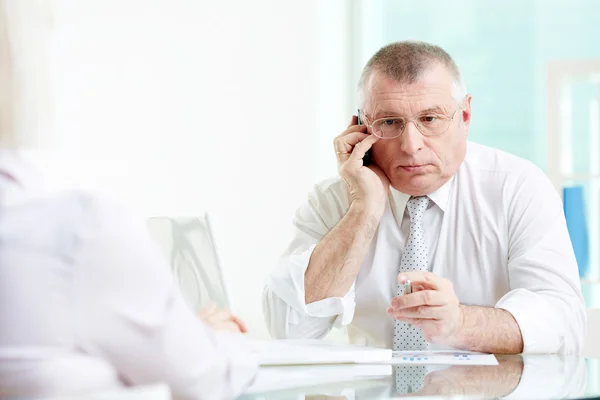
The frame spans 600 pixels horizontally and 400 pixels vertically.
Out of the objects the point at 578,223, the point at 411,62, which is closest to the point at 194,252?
the point at 411,62

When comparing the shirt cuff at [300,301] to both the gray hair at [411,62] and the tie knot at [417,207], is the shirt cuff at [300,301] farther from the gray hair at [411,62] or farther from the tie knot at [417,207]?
the gray hair at [411,62]

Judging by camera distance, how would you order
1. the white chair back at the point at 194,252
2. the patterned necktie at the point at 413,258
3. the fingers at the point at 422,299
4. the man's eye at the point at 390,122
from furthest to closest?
the man's eye at the point at 390,122 < the patterned necktie at the point at 413,258 < the white chair back at the point at 194,252 < the fingers at the point at 422,299

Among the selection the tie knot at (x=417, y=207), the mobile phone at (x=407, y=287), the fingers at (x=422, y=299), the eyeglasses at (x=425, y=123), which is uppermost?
the eyeglasses at (x=425, y=123)

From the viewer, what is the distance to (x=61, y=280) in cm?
74

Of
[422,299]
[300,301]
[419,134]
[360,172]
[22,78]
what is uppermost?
[22,78]

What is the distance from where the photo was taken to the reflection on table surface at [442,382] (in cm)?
105

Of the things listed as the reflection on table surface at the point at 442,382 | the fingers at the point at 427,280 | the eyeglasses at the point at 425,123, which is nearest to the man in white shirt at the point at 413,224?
the eyeglasses at the point at 425,123

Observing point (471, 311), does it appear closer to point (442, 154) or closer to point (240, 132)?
point (442, 154)

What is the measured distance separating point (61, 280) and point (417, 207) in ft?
4.42

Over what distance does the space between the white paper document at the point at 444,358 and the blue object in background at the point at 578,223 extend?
5.83ft

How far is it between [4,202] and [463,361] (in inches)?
35.5

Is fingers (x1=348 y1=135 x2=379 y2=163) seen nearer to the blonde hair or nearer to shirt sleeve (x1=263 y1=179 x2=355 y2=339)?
shirt sleeve (x1=263 y1=179 x2=355 y2=339)

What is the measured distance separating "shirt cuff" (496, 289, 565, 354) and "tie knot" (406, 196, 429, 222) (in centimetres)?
37

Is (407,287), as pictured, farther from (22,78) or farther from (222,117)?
(222,117)
